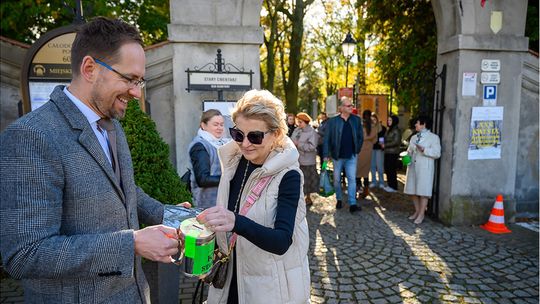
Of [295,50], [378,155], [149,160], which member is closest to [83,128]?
[149,160]

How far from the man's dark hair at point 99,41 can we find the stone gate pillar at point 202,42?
395 cm

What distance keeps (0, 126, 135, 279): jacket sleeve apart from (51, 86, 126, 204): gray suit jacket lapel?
0.38 ft

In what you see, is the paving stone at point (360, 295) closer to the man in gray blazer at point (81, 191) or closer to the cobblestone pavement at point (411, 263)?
the cobblestone pavement at point (411, 263)

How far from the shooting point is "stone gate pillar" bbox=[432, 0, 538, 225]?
5.77 m

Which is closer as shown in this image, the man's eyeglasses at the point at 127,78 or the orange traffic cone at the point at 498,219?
the man's eyeglasses at the point at 127,78

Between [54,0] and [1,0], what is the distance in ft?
3.69

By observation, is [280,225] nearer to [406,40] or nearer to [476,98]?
[476,98]

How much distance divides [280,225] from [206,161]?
1962 mm

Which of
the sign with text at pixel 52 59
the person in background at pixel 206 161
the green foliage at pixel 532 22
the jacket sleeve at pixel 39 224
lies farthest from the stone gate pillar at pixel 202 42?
the green foliage at pixel 532 22

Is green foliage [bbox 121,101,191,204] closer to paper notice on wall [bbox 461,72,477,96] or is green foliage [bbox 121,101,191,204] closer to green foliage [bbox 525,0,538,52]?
paper notice on wall [bbox 461,72,477,96]

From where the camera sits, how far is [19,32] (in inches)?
363

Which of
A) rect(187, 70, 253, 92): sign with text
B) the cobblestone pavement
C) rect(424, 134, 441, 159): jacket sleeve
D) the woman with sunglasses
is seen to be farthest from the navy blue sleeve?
rect(424, 134, 441, 159): jacket sleeve

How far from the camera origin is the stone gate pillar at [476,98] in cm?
577

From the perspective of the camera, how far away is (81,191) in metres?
1.32
